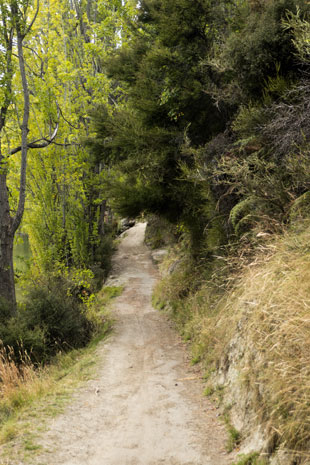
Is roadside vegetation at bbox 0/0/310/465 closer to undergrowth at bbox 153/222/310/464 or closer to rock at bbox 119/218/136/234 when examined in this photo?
undergrowth at bbox 153/222/310/464

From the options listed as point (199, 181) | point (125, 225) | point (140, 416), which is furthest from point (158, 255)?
point (140, 416)

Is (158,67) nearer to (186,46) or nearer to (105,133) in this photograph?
(186,46)

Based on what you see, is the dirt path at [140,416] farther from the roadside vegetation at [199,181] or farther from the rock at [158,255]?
the rock at [158,255]

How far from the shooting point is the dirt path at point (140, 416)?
4102mm

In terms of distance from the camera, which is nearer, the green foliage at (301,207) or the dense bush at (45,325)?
the green foliage at (301,207)

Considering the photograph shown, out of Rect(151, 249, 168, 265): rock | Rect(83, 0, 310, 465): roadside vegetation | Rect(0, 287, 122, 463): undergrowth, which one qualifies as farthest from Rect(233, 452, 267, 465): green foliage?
Rect(151, 249, 168, 265): rock

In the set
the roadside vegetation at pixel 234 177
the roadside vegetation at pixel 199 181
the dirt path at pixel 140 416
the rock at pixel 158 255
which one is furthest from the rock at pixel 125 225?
the dirt path at pixel 140 416

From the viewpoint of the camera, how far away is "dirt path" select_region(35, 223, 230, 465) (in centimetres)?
410

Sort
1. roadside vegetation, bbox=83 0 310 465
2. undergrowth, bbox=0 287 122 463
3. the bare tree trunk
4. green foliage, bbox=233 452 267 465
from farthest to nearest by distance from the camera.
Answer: the bare tree trunk < undergrowth, bbox=0 287 122 463 < roadside vegetation, bbox=83 0 310 465 < green foliage, bbox=233 452 267 465

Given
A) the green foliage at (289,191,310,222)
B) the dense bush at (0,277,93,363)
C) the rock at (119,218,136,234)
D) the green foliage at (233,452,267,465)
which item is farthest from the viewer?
the rock at (119,218,136,234)

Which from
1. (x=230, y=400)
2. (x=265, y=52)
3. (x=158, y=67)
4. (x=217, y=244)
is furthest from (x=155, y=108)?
(x=230, y=400)

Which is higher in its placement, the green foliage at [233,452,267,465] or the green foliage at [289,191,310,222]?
the green foliage at [289,191,310,222]

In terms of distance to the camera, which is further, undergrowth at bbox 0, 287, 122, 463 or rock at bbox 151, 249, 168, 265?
rock at bbox 151, 249, 168, 265

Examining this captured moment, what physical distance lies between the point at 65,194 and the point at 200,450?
33.2 ft
